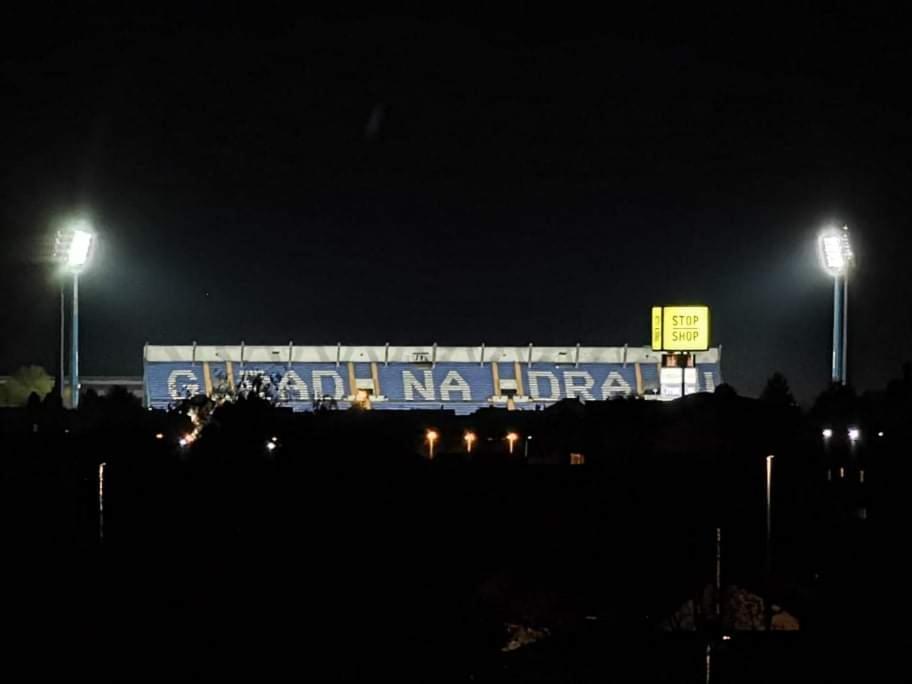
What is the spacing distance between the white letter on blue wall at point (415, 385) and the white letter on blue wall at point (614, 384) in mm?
7159

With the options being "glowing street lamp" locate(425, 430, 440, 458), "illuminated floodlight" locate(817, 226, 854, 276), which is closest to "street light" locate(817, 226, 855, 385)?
"illuminated floodlight" locate(817, 226, 854, 276)

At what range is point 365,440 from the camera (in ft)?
96.3

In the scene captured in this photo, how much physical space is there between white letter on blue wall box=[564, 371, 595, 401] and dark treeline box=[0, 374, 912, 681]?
35.5 meters

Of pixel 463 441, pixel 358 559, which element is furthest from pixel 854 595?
pixel 463 441

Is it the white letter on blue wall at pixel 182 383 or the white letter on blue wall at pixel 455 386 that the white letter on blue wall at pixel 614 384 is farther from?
the white letter on blue wall at pixel 182 383

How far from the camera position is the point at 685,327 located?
155 feet

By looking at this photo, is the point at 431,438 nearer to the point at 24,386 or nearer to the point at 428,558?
the point at 428,558

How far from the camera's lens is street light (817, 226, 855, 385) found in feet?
156

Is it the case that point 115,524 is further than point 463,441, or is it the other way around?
point 463,441

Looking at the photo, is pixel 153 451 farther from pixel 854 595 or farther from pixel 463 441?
pixel 854 595

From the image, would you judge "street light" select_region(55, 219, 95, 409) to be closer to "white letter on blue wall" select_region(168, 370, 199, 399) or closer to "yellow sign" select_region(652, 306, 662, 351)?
"white letter on blue wall" select_region(168, 370, 199, 399)

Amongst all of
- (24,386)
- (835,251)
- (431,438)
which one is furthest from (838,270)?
(24,386)

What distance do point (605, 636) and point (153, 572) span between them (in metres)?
4.52

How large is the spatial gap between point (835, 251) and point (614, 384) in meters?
19.1
